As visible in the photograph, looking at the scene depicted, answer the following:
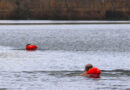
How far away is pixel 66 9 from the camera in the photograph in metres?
149

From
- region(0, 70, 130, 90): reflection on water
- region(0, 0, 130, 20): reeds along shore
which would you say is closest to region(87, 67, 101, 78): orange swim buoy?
region(0, 70, 130, 90): reflection on water

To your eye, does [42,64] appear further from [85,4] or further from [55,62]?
[85,4]

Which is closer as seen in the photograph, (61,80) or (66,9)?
(61,80)

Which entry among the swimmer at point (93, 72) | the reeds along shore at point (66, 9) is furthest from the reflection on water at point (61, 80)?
the reeds along shore at point (66, 9)

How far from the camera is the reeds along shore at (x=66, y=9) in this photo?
14725 centimetres

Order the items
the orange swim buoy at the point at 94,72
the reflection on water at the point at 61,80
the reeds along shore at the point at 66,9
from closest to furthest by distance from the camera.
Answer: the reflection on water at the point at 61,80
the orange swim buoy at the point at 94,72
the reeds along shore at the point at 66,9

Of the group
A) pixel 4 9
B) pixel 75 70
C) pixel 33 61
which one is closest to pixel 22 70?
pixel 75 70

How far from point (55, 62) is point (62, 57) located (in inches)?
191

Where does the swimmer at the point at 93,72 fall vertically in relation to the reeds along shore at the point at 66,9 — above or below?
above

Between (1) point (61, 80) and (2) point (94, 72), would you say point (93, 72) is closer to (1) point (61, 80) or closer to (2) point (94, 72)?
(2) point (94, 72)

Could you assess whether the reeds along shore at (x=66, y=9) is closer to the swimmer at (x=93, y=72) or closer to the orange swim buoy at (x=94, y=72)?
the swimmer at (x=93, y=72)

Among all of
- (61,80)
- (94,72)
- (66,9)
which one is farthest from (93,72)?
(66,9)

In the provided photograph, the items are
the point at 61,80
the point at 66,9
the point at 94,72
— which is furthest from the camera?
the point at 66,9

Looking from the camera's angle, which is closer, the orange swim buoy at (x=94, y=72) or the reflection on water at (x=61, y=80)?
the reflection on water at (x=61, y=80)
